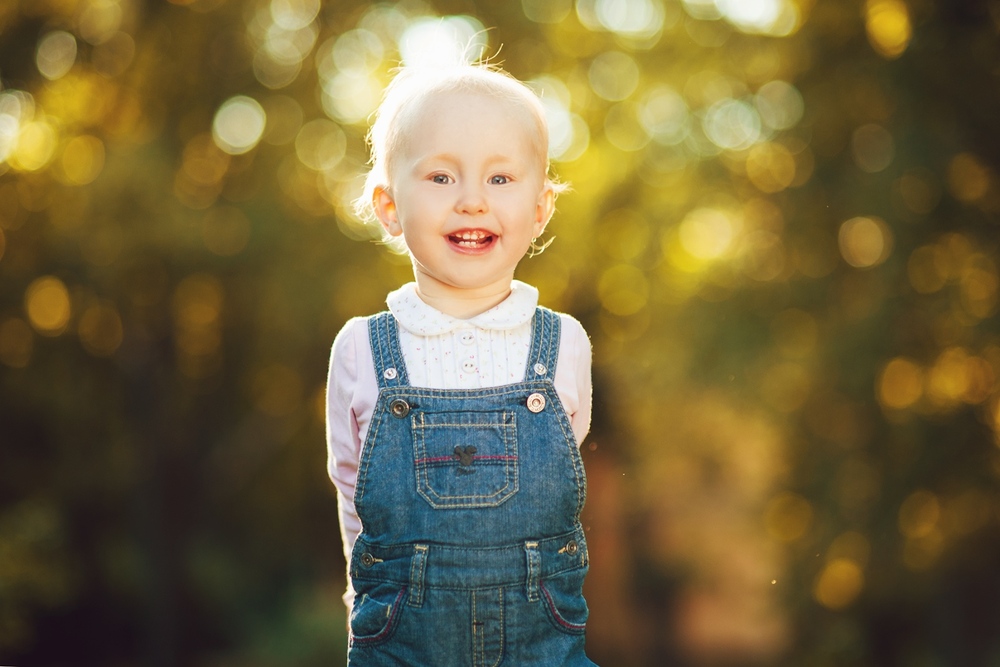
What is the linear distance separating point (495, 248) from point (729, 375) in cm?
784

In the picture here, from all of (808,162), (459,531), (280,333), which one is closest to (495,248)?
(459,531)

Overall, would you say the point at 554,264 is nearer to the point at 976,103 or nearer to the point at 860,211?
the point at 860,211

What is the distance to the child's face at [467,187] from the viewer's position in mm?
1967

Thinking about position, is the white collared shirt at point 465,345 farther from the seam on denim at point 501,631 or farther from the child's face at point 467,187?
the seam on denim at point 501,631

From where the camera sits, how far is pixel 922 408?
340 inches

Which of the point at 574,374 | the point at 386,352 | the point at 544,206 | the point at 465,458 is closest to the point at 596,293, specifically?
the point at 544,206

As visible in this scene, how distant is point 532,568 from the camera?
1.87 metres

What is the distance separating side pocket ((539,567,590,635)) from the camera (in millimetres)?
1885

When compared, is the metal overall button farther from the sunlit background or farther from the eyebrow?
the sunlit background

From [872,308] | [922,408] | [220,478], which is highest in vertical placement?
[872,308]

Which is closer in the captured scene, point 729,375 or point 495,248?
point 495,248

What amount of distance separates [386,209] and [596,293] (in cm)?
1005

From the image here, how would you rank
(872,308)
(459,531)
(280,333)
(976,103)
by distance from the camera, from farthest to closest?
1. (280,333)
2. (872,308)
3. (976,103)
4. (459,531)

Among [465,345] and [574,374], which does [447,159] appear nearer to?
[465,345]
